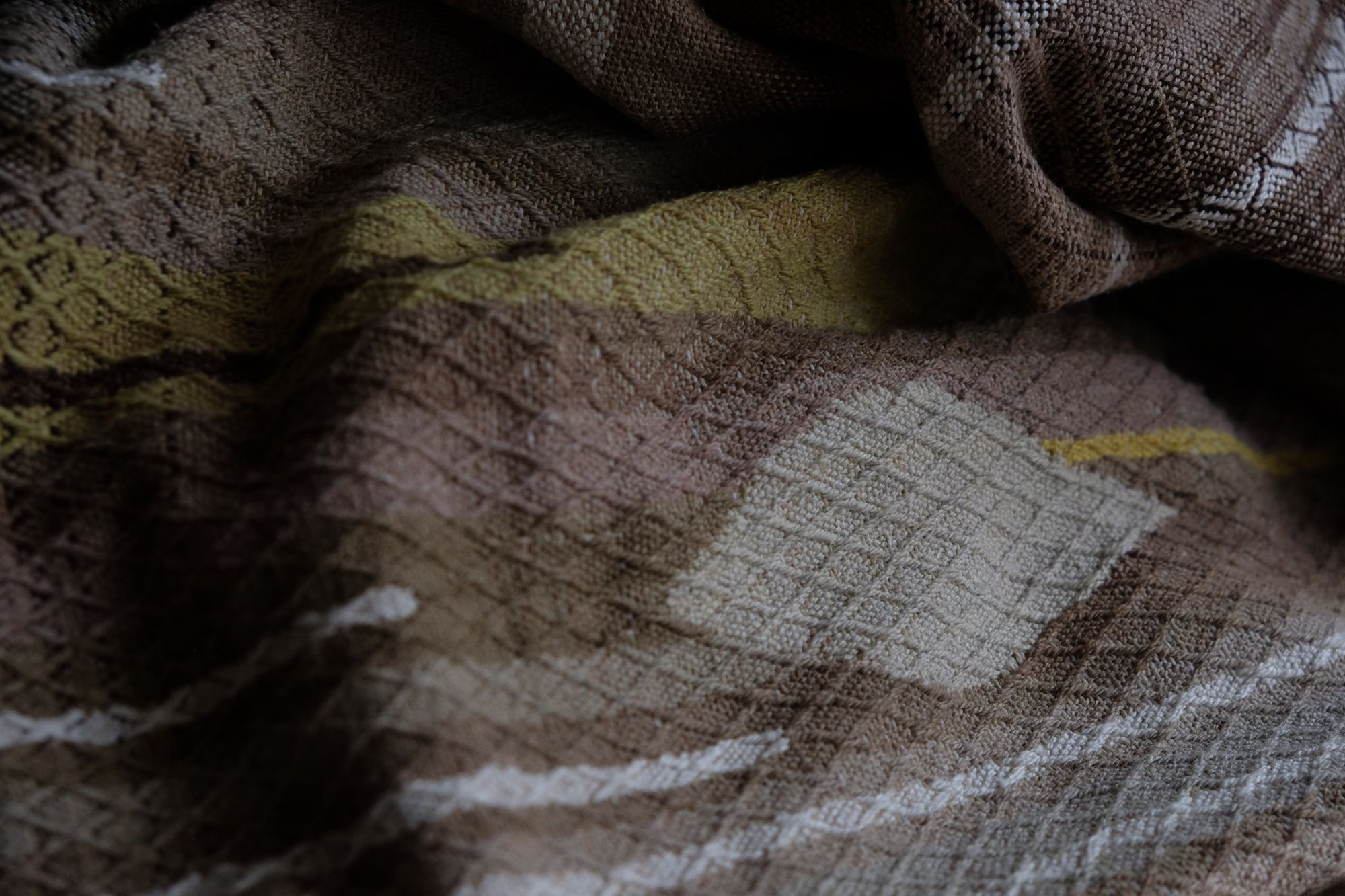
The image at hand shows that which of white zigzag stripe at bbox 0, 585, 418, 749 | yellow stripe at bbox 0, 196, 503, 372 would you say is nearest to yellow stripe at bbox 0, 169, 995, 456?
→ yellow stripe at bbox 0, 196, 503, 372

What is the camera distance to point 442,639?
41 centimetres

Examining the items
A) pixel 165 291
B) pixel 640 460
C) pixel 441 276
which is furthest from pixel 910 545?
pixel 165 291

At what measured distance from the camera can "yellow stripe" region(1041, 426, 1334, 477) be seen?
62cm

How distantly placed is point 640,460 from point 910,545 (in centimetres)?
16

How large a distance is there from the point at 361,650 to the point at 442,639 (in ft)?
0.11

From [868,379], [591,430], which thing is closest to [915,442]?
[868,379]

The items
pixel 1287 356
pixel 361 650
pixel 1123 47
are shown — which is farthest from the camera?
pixel 1287 356

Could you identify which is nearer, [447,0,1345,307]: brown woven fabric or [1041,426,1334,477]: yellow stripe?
[447,0,1345,307]: brown woven fabric

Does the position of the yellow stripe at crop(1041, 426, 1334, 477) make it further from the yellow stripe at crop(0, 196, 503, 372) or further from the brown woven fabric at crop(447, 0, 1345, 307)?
the yellow stripe at crop(0, 196, 503, 372)

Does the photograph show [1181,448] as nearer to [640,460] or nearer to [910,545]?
[910,545]

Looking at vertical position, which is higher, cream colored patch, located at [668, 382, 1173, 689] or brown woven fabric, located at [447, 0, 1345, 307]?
brown woven fabric, located at [447, 0, 1345, 307]

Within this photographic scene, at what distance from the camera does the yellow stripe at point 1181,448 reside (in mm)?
623

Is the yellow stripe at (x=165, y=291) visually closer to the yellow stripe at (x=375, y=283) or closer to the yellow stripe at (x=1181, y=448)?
the yellow stripe at (x=375, y=283)

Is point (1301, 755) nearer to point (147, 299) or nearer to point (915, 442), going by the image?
point (915, 442)
